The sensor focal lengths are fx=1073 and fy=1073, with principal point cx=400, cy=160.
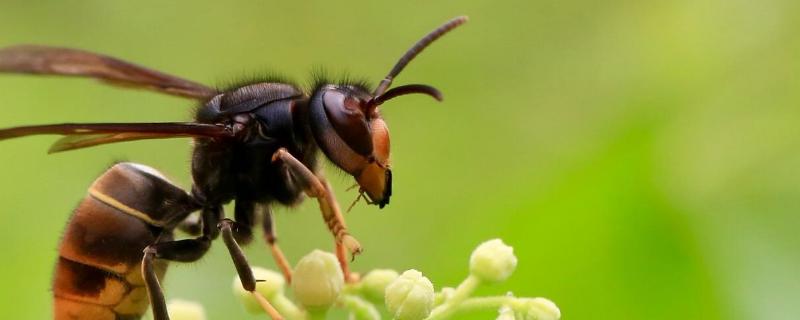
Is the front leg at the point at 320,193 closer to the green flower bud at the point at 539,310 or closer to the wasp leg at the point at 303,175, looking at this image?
the wasp leg at the point at 303,175

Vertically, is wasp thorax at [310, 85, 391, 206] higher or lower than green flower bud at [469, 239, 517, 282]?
higher

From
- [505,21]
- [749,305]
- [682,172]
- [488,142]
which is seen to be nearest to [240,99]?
[682,172]

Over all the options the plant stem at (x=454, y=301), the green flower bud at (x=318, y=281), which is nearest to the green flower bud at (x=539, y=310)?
the plant stem at (x=454, y=301)

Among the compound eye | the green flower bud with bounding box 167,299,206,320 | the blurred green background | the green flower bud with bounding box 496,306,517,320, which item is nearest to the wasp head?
the compound eye

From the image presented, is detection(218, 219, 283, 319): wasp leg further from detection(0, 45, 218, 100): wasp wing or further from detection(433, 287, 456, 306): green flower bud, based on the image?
detection(0, 45, 218, 100): wasp wing

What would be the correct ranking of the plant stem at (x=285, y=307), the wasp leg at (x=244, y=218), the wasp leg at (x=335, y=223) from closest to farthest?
the wasp leg at (x=335, y=223), the plant stem at (x=285, y=307), the wasp leg at (x=244, y=218)

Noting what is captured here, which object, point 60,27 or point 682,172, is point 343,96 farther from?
point 60,27

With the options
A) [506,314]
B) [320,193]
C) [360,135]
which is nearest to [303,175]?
[320,193]
